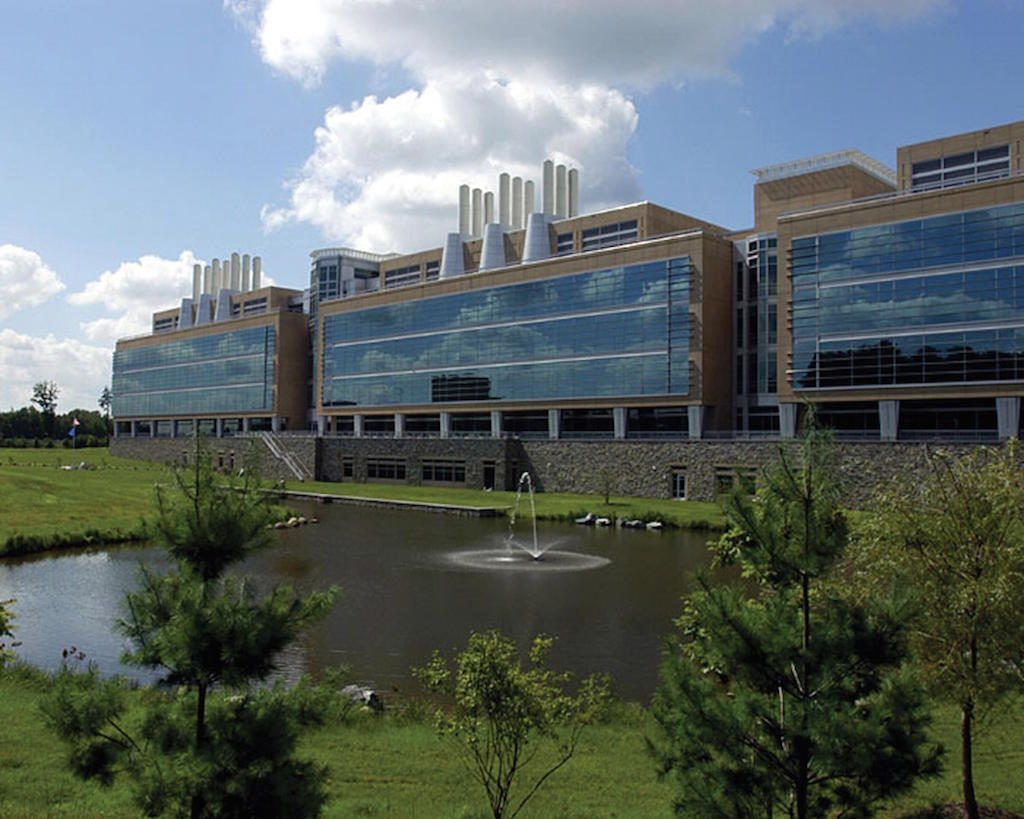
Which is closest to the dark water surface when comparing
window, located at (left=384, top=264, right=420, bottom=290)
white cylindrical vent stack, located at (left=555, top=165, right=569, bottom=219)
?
white cylindrical vent stack, located at (left=555, top=165, right=569, bottom=219)

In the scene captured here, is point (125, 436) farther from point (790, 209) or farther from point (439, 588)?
point (439, 588)

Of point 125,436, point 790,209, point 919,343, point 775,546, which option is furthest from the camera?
point 125,436

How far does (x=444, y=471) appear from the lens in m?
81.4

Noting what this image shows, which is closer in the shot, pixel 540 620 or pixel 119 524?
pixel 540 620

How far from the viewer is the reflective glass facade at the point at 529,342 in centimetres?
7038

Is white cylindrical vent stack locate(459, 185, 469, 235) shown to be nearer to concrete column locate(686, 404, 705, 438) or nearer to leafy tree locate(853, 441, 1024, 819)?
concrete column locate(686, 404, 705, 438)

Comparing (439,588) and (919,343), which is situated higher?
(919,343)

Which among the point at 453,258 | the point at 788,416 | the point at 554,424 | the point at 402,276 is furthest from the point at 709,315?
the point at 402,276

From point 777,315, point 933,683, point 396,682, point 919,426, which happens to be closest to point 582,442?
point 777,315

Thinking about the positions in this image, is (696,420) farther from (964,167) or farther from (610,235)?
(964,167)

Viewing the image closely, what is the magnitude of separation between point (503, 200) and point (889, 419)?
51.5m

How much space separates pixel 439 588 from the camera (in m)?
32.1

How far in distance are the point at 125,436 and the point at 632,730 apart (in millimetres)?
140713

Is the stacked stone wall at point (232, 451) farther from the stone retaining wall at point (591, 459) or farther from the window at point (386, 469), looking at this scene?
the window at point (386, 469)
